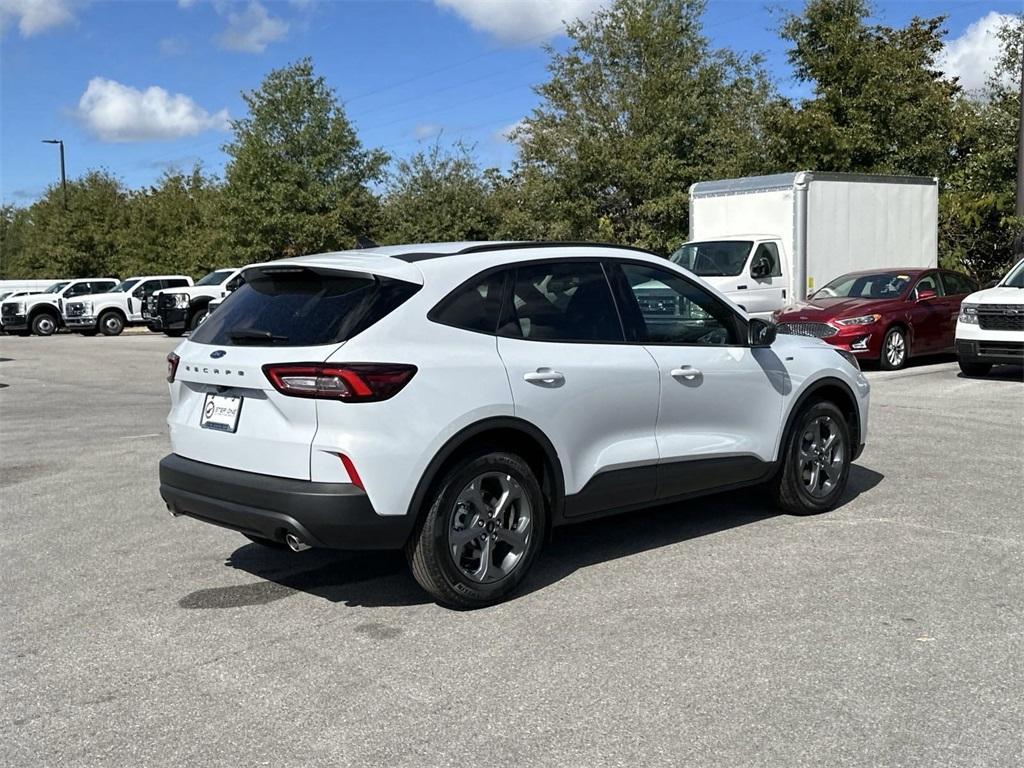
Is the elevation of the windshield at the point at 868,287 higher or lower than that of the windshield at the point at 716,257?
lower

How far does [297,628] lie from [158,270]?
45.0m

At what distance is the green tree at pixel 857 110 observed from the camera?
80.4 feet

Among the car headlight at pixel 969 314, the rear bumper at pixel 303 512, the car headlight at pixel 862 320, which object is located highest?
the car headlight at pixel 969 314

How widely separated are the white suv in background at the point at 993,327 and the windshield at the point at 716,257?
4281 mm

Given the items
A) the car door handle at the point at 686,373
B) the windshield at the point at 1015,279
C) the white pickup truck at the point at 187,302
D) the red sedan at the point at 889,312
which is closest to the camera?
the car door handle at the point at 686,373

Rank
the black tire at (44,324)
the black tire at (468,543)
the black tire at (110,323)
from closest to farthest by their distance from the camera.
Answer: the black tire at (468,543) → the black tire at (110,323) → the black tire at (44,324)

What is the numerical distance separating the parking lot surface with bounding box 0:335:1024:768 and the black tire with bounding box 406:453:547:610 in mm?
119

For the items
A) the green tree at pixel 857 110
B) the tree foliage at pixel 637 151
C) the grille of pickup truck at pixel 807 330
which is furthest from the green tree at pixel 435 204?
the grille of pickup truck at pixel 807 330

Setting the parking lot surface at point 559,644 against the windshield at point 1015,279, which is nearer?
the parking lot surface at point 559,644

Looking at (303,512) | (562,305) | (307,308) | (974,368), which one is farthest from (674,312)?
(974,368)

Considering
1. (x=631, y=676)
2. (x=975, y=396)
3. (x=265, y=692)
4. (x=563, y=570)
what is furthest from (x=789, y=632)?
(x=975, y=396)

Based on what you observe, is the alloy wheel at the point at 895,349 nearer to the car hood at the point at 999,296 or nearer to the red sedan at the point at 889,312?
the red sedan at the point at 889,312

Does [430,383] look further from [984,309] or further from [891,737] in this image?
[984,309]

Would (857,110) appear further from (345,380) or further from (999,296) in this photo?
(345,380)
